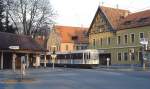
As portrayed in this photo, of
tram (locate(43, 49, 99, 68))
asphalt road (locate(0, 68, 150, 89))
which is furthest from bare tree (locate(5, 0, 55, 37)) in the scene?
asphalt road (locate(0, 68, 150, 89))

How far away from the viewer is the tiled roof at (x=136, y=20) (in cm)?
5998

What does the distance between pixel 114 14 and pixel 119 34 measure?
21.8ft

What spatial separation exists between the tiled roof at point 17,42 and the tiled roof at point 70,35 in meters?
35.4

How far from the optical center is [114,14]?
71062mm

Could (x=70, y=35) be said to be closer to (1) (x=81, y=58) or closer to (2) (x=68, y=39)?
(2) (x=68, y=39)

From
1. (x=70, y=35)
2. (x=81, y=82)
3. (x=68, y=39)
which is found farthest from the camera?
(x=70, y=35)

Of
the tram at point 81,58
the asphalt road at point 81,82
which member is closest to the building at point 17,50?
the tram at point 81,58

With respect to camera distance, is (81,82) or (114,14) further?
(114,14)

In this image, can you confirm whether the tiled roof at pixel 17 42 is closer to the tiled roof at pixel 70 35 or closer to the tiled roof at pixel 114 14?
the tiled roof at pixel 114 14

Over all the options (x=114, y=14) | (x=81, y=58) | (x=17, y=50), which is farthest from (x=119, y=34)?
(x=17, y=50)

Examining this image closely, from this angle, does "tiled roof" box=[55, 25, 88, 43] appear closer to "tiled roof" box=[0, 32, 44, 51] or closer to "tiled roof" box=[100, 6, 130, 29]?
"tiled roof" box=[100, 6, 130, 29]

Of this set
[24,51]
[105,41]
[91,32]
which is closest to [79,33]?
[91,32]

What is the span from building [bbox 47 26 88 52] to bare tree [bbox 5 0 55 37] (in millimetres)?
21650

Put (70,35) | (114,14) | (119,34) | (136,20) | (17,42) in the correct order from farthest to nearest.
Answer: (70,35), (114,14), (119,34), (136,20), (17,42)
